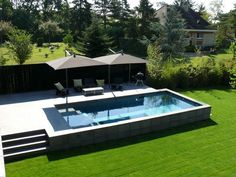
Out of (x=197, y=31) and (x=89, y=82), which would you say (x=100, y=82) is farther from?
(x=197, y=31)

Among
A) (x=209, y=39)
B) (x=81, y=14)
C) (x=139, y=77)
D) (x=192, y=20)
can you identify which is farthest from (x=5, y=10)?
(x=139, y=77)

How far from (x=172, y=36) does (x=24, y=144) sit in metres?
26.9

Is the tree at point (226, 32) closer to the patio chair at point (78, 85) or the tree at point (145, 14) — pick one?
the tree at point (145, 14)

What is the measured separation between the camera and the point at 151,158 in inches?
366

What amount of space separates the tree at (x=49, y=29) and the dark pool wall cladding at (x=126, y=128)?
1513 inches

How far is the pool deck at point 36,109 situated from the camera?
36.0ft

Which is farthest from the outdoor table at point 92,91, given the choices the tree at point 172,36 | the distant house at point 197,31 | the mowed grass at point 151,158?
the distant house at point 197,31

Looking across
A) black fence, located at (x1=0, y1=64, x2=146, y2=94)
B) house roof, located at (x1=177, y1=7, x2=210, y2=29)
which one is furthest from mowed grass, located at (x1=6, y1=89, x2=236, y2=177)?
house roof, located at (x1=177, y1=7, x2=210, y2=29)

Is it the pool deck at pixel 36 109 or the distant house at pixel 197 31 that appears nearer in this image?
the pool deck at pixel 36 109

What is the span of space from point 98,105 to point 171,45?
68.4 ft

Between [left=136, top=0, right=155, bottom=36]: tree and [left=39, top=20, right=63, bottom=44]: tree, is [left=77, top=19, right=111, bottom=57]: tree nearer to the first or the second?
[left=136, top=0, right=155, bottom=36]: tree

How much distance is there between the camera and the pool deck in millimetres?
10969

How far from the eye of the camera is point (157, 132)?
1156 cm

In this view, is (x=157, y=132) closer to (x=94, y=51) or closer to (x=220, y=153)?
(x=220, y=153)
